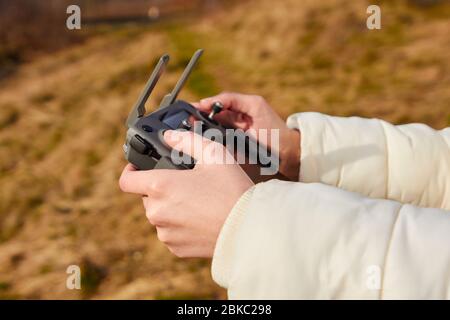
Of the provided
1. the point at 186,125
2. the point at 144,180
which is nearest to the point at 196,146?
the point at 144,180

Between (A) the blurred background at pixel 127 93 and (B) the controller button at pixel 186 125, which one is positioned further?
(A) the blurred background at pixel 127 93

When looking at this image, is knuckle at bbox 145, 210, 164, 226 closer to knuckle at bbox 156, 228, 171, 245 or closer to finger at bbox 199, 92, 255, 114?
knuckle at bbox 156, 228, 171, 245

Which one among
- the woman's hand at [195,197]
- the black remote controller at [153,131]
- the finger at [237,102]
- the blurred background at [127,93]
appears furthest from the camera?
the blurred background at [127,93]

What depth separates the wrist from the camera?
2055 mm

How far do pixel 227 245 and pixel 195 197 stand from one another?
17 centimetres

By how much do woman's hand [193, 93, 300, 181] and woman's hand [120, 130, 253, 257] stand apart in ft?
2.87

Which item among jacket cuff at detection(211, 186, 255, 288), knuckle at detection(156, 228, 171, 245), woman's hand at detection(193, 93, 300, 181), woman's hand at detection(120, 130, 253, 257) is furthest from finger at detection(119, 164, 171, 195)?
woman's hand at detection(193, 93, 300, 181)

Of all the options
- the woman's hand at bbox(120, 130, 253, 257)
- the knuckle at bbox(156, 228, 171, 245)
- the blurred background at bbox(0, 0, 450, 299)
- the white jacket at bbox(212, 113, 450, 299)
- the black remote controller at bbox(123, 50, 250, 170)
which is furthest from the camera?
the blurred background at bbox(0, 0, 450, 299)

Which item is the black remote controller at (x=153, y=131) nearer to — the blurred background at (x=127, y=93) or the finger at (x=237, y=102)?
the finger at (x=237, y=102)

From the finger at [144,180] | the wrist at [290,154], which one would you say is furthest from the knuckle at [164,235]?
the wrist at [290,154]

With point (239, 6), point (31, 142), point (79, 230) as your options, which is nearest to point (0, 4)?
point (239, 6)

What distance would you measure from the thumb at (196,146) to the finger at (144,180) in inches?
3.6

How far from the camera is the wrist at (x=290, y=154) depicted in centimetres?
205

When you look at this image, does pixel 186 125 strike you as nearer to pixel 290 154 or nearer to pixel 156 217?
pixel 156 217
